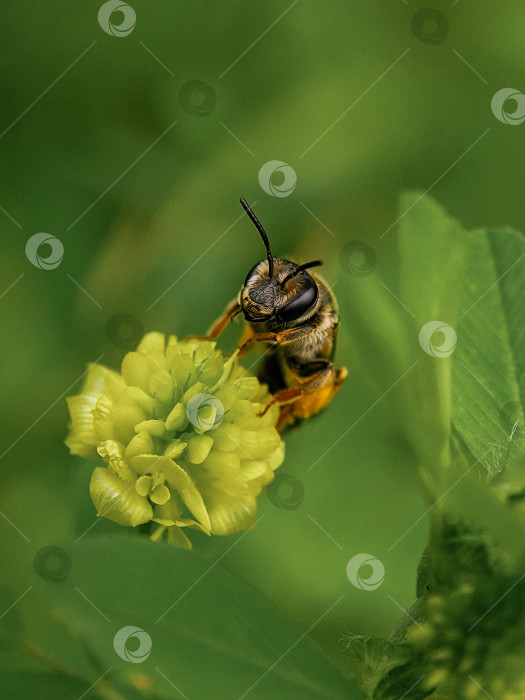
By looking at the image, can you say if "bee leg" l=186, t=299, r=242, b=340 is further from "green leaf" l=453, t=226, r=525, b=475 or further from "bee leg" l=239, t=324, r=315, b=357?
"green leaf" l=453, t=226, r=525, b=475

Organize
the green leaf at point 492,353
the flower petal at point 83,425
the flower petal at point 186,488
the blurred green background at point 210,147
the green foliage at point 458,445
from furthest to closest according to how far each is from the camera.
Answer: the blurred green background at point 210,147 < the flower petal at point 83,425 < the flower petal at point 186,488 < the green leaf at point 492,353 < the green foliage at point 458,445

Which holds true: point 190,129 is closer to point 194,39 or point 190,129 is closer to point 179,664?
point 194,39

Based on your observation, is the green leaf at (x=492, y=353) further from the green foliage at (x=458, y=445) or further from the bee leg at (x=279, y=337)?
the bee leg at (x=279, y=337)

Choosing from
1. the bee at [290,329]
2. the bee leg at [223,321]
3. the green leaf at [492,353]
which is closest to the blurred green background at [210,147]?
the bee at [290,329]

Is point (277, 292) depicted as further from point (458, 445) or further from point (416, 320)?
point (458, 445)

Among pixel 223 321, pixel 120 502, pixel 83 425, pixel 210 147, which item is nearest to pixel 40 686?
pixel 120 502

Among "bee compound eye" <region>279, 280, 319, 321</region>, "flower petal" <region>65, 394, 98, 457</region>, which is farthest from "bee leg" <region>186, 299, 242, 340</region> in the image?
"flower petal" <region>65, 394, 98, 457</region>
